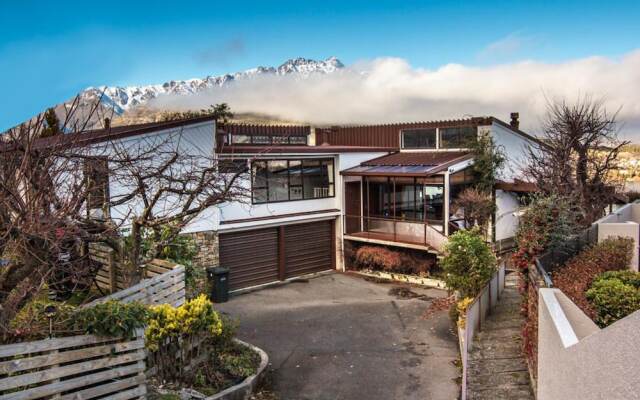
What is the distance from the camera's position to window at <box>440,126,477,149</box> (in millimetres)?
22422

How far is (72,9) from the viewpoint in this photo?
13.1 feet

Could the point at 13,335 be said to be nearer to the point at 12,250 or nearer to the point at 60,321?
the point at 60,321

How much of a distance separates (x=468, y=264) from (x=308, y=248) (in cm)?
1020

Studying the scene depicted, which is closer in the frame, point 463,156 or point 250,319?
point 250,319

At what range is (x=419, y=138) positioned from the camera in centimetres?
2452

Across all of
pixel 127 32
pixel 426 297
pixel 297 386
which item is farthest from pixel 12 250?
pixel 426 297

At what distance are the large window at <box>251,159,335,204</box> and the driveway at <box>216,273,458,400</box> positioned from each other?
3.93 metres

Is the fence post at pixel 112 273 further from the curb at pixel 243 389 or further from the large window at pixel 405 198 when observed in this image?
the large window at pixel 405 198

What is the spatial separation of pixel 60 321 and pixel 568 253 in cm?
1119

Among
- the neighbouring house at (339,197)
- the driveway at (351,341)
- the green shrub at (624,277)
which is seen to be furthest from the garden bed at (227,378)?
the neighbouring house at (339,197)

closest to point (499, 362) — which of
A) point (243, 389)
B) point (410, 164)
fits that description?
point (243, 389)

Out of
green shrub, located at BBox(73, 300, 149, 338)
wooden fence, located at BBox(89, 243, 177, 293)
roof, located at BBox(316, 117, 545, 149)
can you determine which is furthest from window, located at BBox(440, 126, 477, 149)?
green shrub, located at BBox(73, 300, 149, 338)

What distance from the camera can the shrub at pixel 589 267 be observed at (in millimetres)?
8672

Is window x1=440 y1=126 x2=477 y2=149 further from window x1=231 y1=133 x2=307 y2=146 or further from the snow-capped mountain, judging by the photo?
the snow-capped mountain
